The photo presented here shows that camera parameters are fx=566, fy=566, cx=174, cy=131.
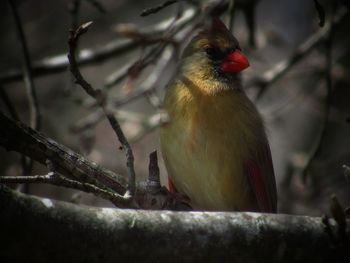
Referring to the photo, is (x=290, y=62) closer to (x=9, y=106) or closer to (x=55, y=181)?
(x=9, y=106)

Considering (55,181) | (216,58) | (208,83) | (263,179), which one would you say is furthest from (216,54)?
(55,181)

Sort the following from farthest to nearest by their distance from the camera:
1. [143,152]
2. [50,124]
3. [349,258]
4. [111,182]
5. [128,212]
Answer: [143,152], [50,124], [111,182], [349,258], [128,212]

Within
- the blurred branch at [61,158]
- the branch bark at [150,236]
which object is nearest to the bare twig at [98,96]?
the blurred branch at [61,158]

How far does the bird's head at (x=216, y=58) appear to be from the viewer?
3.91 metres

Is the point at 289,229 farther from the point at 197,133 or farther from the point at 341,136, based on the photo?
the point at 341,136

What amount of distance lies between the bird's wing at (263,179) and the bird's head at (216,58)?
570 mm

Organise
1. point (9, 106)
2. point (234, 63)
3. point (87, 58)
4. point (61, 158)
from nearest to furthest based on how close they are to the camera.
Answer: point (61, 158), point (9, 106), point (234, 63), point (87, 58)

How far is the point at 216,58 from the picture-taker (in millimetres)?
4004

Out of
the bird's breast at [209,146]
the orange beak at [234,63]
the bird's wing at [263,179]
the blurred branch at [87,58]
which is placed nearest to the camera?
the bird's breast at [209,146]

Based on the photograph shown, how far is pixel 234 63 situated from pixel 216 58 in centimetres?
15

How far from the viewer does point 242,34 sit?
6047 millimetres

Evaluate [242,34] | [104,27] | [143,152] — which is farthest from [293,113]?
[104,27]

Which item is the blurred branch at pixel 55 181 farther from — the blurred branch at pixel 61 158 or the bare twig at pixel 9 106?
the bare twig at pixel 9 106

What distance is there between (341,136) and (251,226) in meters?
4.30
